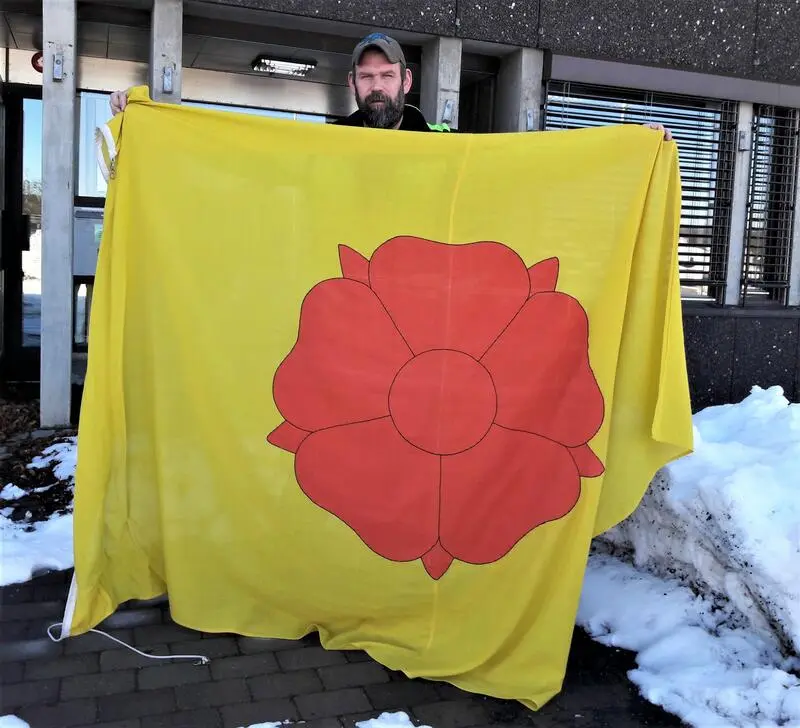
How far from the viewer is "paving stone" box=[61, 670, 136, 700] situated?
2689 millimetres

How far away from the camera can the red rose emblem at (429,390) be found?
299 cm

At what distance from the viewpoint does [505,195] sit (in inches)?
119

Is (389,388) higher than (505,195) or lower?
lower

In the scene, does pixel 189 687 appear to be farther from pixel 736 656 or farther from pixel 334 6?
pixel 334 6

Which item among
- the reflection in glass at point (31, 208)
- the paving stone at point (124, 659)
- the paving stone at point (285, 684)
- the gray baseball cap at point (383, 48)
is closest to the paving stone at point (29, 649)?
the paving stone at point (124, 659)

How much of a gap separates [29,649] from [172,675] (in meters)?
0.57

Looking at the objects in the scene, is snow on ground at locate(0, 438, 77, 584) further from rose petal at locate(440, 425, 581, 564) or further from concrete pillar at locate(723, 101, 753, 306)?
concrete pillar at locate(723, 101, 753, 306)

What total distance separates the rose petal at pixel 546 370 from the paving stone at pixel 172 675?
136cm

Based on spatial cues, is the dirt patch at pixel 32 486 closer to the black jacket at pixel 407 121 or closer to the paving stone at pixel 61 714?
the paving stone at pixel 61 714

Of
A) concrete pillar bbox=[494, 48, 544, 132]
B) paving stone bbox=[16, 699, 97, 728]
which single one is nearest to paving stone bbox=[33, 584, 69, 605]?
paving stone bbox=[16, 699, 97, 728]

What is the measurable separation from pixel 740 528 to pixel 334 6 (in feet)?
13.9

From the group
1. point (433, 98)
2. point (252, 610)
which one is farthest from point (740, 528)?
point (433, 98)

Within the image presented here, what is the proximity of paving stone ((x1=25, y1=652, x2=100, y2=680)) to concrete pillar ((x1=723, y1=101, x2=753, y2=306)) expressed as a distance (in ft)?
18.0

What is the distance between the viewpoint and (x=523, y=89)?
5988 millimetres
